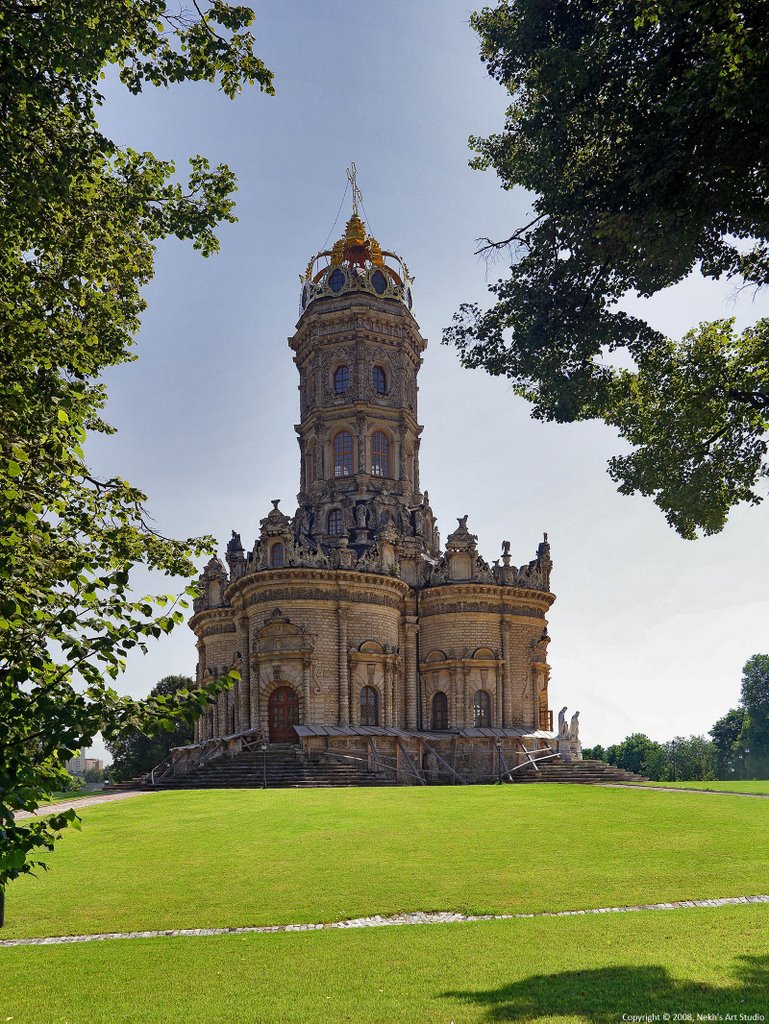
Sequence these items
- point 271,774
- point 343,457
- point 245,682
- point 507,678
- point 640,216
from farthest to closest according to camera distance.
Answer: point 343,457 → point 507,678 → point 245,682 → point 271,774 → point 640,216

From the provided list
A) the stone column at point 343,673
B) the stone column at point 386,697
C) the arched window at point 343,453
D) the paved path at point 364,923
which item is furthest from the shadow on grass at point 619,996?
the arched window at point 343,453

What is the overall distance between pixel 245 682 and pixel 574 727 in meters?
20.2

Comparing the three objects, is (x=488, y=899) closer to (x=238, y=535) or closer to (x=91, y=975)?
(x=91, y=975)

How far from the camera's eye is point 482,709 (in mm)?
57625

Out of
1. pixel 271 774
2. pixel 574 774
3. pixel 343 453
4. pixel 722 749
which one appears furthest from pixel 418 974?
pixel 722 749

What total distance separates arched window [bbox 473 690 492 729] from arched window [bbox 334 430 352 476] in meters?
16.7

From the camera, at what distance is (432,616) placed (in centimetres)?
5822

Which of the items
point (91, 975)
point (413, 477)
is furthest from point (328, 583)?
point (91, 975)

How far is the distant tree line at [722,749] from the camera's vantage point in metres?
89.4

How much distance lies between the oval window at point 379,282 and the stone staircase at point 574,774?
109 ft

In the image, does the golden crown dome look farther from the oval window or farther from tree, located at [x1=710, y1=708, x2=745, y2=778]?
tree, located at [x1=710, y1=708, x2=745, y2=778]

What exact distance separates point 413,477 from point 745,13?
173ft

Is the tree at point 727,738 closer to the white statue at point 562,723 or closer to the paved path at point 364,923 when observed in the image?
the white statue at point 562,723

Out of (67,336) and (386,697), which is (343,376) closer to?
(386,697)
